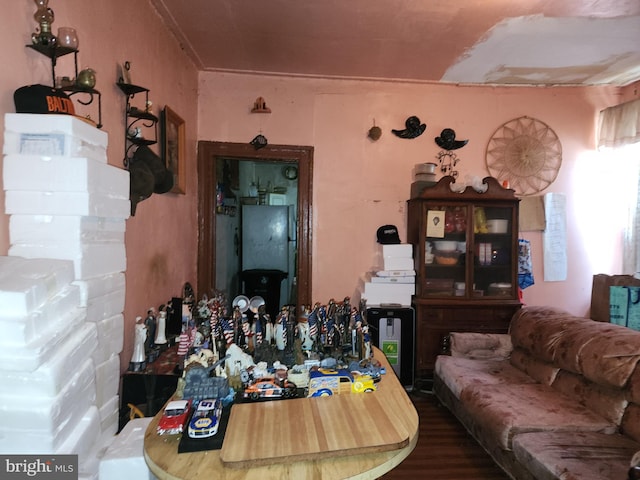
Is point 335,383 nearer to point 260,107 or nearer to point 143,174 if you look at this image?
point 143,174

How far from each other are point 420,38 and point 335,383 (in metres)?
2.53

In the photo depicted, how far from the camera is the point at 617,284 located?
3553 mm

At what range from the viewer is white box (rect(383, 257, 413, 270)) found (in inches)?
139

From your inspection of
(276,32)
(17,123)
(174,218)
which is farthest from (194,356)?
(276,32)

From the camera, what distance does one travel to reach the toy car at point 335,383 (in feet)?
5.12

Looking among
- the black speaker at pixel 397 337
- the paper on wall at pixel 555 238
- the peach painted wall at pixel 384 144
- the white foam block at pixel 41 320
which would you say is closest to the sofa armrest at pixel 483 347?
the black speaker at pixel 397 337

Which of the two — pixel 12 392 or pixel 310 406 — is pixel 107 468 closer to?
pixel 12 392

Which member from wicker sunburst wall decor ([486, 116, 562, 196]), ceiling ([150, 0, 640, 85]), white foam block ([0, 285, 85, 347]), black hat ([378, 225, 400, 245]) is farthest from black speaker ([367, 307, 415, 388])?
white foam block ([0, 285, 85, 347])

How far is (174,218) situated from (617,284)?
386cm

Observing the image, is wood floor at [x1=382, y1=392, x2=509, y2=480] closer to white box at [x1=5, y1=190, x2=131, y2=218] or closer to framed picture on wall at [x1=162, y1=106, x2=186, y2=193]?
white box at [x1=5, y1=190, x2=131, y2=218]

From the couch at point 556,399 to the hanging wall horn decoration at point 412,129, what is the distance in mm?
1877

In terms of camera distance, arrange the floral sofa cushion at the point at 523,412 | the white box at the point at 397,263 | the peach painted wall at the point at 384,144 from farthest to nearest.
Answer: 1. the peach painted wall at the point at 384,144
2. the white box at the point at 397,263
3. the floral sofa cushion at the point at 523,412

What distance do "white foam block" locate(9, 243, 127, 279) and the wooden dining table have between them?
61 cm

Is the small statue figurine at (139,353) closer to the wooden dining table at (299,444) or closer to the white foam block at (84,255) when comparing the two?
the white foam block at (84,255)
